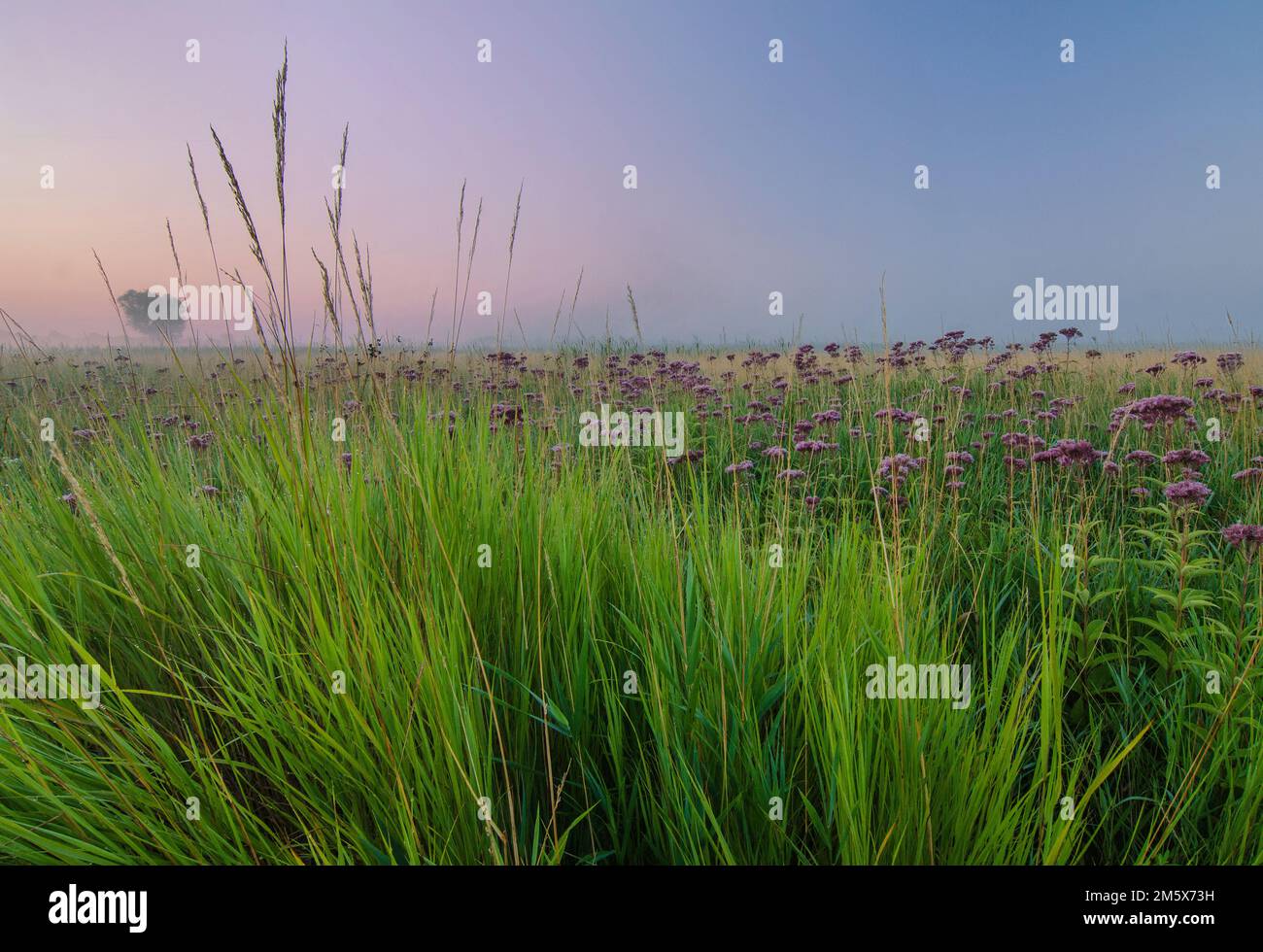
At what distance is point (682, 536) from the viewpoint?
326cm

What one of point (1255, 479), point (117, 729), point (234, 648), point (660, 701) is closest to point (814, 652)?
point (660, 701)

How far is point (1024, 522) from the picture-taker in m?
3.95

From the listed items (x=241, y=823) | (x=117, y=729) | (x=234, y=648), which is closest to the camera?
(x=241, y=823)

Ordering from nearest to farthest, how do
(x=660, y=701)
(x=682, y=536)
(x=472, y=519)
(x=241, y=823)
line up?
(x=241, y=823) < (x=660, y=701) < (x=472, y=519) < (x=682, y=536)

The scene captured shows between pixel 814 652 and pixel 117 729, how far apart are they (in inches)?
78.0

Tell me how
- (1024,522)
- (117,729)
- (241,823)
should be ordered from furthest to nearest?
(1024,522) < (117,729) < (241,823)
